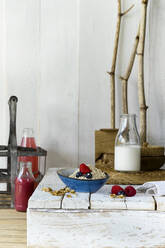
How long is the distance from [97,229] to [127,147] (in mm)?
360

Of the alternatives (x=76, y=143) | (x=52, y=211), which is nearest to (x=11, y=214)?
(x=52, y=211)

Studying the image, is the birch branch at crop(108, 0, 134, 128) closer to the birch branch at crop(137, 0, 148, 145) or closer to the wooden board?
the birch branch at crop(137, 0, 148, 145)

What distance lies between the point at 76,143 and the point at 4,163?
309 millimetres

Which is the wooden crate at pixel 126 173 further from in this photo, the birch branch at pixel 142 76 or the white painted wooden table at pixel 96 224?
the white painted wooden table at pixel 96 224

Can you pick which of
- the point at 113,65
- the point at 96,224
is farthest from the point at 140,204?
the point at 113,65

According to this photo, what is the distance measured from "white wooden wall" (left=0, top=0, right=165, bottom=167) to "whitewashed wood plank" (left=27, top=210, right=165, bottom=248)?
577 millimetres

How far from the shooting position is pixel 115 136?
126 centimetres

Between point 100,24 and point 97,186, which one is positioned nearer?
point 97,186

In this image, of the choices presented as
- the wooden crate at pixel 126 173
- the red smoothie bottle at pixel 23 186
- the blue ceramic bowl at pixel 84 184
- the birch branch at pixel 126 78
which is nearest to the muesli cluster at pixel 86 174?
the blue ceramic bowl at pixel 84 184

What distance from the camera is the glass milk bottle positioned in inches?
44.9

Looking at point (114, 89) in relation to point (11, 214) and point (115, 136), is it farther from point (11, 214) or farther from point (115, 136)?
point (11, 214)

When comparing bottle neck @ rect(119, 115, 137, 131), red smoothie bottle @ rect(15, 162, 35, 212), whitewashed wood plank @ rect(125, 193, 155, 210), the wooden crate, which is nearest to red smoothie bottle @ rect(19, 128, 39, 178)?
red smoothie bottle @ rect(15, 162, 35, 212)

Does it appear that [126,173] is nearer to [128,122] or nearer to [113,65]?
[128,122]

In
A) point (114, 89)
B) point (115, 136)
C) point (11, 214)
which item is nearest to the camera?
point (11, 214)
